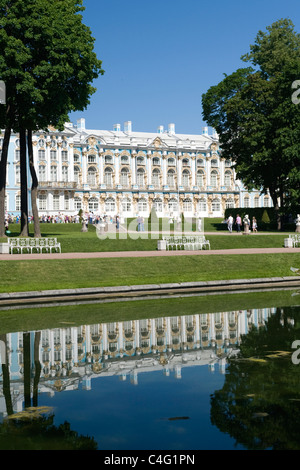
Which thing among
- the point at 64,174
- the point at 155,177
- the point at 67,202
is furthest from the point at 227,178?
the point at 67,202

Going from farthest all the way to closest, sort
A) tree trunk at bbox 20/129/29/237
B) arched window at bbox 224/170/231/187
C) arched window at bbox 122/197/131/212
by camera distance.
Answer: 1. arched window at bbox 224/170/231/187
2. arched window at bbox 122/197/131/212
3. tree trunk at bbox 20/129/29/237

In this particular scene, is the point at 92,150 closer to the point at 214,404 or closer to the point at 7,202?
the point at 7,202

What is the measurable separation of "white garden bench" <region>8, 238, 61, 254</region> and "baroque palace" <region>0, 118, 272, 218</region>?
1877 inches

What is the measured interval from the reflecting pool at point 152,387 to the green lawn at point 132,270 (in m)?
8.26

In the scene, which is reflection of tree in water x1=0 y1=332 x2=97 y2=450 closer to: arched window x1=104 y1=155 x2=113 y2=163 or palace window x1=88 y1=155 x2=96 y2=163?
palace window x1=88 y1=155 x2=96 y2=163

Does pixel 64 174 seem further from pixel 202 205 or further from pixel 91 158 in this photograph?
pixel 202 205

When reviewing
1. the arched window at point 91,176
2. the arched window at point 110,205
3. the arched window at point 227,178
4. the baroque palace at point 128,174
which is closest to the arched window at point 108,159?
the baroque palace at point 128,174

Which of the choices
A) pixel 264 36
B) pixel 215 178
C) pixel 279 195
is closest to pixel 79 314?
pixel 279 195

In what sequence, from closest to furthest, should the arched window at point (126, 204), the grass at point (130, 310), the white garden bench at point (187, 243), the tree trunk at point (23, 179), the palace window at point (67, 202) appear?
the grass at point (130, 310), the white garden bench at point (187, 243), the tree trunk at point (23, 179), the palace window at point (67, 202), the arched window at point (126, 204)

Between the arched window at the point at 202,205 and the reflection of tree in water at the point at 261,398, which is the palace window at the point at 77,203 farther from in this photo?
the reflection of tree in water at the point at 261,398

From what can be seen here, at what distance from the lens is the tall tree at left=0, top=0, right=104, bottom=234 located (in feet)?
92.3

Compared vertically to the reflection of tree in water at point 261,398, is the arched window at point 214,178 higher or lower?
higher

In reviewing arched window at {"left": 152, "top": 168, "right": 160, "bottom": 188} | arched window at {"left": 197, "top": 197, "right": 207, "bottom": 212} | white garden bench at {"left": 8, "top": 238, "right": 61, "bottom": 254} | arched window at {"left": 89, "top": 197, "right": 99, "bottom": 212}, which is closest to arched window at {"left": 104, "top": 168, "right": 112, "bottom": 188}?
arched window at {"left": 89, "top": 197, "right": 99, "bottom": 212}

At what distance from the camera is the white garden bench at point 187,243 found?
29.9m
